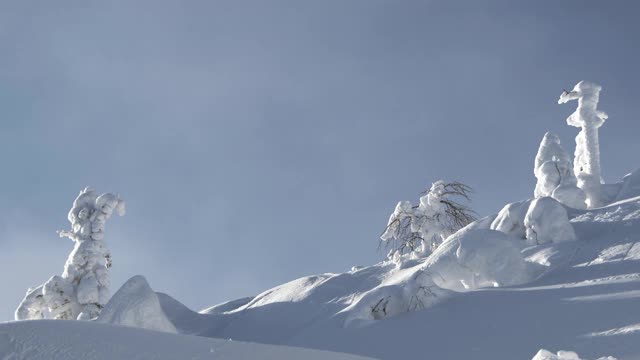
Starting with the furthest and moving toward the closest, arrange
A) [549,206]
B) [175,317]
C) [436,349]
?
1. [175,317]
2. [549,206]
3. [436,349]

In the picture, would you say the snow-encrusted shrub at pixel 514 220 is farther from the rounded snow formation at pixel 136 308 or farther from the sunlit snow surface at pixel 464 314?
the rounded snow formation at pixel 136 308

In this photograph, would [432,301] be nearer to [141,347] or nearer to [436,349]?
[436,349]

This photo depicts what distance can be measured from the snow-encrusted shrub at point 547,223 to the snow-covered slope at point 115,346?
10612mm

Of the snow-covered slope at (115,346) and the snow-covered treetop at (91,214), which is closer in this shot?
the snow-covered slope at (115,346)

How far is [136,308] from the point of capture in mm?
16484

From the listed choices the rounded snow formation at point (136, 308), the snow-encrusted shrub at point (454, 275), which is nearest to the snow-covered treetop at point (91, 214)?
the rounded snow formation at point (136, 308)

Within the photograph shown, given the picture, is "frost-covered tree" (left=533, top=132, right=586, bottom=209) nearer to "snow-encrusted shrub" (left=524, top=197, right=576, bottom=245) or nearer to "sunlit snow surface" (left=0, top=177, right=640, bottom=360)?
"sunlit snow surface" (left=0, top=177, right=640, bottom=360)

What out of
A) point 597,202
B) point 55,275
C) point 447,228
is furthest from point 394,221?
point 55,275

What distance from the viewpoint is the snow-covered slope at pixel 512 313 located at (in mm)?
10461

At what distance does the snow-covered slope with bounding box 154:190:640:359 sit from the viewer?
10.5 meters

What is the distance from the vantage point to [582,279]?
13.2 m

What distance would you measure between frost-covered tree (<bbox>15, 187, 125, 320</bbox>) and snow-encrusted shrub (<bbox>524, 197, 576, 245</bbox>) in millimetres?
14229

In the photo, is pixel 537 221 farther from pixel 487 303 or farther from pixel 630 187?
pixel 630 187

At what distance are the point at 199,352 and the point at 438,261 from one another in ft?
31.8
